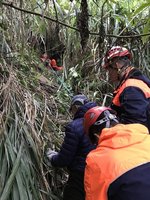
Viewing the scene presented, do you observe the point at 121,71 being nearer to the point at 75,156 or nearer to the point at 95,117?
the point at 75,156

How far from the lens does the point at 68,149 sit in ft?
12.1

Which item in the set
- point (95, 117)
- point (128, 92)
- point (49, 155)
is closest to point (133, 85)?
point (128, 92)

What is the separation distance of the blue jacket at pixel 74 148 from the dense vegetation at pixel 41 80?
0.20m

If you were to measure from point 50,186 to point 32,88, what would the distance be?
116 centimetres

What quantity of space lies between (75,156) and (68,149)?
0.13 metres

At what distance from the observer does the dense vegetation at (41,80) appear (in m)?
3.37

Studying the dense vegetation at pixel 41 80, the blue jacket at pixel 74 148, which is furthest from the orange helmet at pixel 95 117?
the blue jacket at pixel 74 148

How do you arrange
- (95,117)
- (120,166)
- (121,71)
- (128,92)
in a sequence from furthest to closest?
1. (121,71)
2. (128,92)
3. (95,117)
4. (120,166)

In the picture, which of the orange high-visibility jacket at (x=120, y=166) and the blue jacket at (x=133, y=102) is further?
the blue jacket at (x=133, y=102)

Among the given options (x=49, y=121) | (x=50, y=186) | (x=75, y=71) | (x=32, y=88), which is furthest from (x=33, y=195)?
(x=75, y=71)

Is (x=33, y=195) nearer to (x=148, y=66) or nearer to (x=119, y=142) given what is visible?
(x=119, y=142)

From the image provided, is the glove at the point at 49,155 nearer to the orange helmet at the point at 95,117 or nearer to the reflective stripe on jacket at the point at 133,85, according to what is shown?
the reflective stripe on jacket at the point at 133,85

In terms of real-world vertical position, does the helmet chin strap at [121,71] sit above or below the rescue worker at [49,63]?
above

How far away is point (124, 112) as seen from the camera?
3.85 metres
